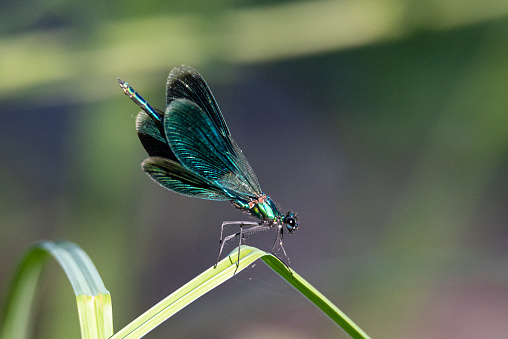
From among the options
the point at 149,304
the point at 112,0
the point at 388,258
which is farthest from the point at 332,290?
the point at 112,0

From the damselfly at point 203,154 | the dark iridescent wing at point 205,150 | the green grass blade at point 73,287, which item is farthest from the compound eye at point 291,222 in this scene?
the green grass blade at point 73,287

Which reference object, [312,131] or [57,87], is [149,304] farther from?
[312,131]

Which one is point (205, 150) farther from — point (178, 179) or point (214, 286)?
point (214, 286)

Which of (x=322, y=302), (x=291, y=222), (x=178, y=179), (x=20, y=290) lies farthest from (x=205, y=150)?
(x=322, y=302)

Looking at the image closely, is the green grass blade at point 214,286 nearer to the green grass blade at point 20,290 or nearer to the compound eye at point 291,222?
the green grass blade at point 20,290

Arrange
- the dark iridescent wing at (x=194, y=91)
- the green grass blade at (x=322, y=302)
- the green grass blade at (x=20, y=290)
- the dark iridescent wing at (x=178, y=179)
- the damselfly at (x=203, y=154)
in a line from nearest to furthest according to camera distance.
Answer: the green grass blade at (x=322, y=302) < the green grass blade at (x=20, y=290) < the dark iridescent wing at (x=178, y=179) < the damselfly at (x=203, y=154) < the dark iridescent wing at (x=194, y=91)

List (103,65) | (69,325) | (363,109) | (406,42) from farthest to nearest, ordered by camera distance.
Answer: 1. (363,109)
2. (406,42)
3. (103,65)
4. (69,325)
